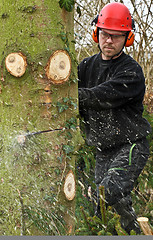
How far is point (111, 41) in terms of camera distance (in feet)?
9.11

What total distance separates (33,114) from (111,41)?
1292 mm

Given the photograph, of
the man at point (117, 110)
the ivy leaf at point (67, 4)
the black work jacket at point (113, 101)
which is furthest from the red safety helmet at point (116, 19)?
the ivy leaf at point (67, 4)

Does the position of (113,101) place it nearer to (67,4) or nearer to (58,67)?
(58,67)

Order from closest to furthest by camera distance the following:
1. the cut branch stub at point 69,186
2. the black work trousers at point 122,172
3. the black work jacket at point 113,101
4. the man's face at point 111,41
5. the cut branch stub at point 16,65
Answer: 1. the cut branch stub at point 16,65
2. the cut branch stub at point 69,186
3. the black work jacket at point 113,101
4. the black work trousers at point 122,172
5. the man's face at point 111,41

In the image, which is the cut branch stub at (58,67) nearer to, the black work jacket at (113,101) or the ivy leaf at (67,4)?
the ivy leaf at (67,4)

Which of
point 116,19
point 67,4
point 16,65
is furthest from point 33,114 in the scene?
point 116,19

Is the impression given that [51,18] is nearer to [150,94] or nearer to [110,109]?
[110,109]

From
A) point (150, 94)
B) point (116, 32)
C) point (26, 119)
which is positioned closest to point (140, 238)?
point (26, 119)

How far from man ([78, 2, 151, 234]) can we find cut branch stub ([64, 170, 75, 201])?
660mm

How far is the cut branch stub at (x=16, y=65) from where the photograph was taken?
1.79 metres

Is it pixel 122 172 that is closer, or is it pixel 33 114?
pixel 33 114

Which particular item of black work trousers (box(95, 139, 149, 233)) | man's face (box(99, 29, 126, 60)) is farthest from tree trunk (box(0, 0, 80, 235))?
man's face (box(99, 29, 126, 60))

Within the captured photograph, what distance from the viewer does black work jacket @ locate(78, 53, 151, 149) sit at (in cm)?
255

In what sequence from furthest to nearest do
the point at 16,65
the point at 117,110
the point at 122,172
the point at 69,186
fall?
1. the point at 117,110
2. the point at 122,172
3. the point at 69,186
4. the point at 16,65
